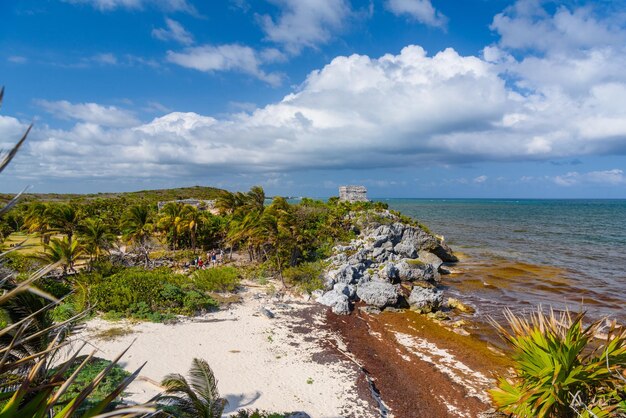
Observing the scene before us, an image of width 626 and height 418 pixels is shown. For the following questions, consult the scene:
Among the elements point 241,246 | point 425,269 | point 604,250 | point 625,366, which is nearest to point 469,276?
point 425,269

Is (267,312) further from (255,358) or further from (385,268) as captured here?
(385,268)

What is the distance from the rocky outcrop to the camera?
21688 millimetres

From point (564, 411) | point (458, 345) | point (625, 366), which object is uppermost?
point (625, 366)

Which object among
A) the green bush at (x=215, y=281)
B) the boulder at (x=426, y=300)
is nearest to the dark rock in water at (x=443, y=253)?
the boulder at (x=426, y=300)

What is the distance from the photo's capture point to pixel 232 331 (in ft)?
56.6

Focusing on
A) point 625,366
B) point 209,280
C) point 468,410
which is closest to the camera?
point 625,366

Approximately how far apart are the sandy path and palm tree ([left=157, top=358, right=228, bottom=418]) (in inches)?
119

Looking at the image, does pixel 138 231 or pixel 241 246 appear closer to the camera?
pixel 138 231

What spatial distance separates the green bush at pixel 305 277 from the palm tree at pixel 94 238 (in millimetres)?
12791

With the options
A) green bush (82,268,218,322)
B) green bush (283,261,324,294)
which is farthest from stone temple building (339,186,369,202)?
green bush (82,268,218,322)

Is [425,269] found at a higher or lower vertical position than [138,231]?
lower

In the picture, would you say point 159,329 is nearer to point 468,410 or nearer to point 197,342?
point 197,342

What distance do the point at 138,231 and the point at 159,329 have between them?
1515 cm

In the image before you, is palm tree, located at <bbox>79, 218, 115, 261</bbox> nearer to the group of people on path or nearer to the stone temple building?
the group of people on path
